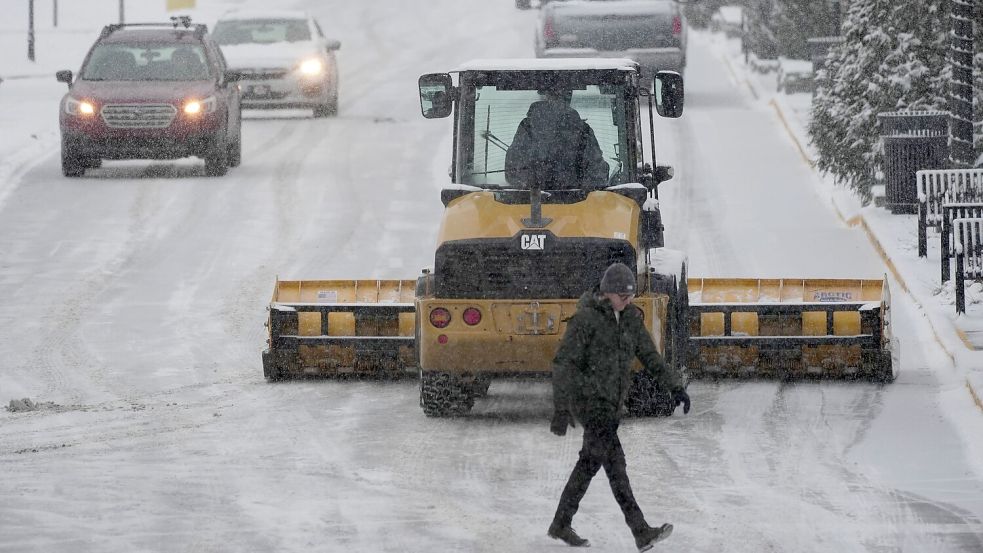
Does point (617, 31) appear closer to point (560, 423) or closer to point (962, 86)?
point (962, 86)

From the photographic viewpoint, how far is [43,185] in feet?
81.6

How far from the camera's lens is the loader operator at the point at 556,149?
12836mm

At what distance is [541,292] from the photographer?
12.4 m

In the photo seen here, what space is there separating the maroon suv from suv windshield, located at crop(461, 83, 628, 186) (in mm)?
11920

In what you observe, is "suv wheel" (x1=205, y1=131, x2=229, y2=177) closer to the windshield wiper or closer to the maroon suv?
the maroon suv

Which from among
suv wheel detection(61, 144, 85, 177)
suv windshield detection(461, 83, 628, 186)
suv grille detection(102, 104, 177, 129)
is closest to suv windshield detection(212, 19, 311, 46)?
suv wheel detection(61, 144, 85, 177)

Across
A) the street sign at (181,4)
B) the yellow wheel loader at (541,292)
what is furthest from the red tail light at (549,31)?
the yellow wheel loader at (541,292)

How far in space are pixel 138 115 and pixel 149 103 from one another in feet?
0.66

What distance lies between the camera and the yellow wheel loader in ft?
40.7

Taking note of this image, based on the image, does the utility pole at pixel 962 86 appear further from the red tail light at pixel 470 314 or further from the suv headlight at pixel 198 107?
the red tail light at pixel 470 314

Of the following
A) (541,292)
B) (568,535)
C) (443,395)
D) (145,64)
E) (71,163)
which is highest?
(145,64)

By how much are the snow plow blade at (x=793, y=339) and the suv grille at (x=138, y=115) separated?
11.7 metres

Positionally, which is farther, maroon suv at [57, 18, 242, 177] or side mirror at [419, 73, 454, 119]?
maroon suv at [57, 18, 242, 177]

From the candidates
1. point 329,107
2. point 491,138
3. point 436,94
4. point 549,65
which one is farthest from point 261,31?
point 549,65
